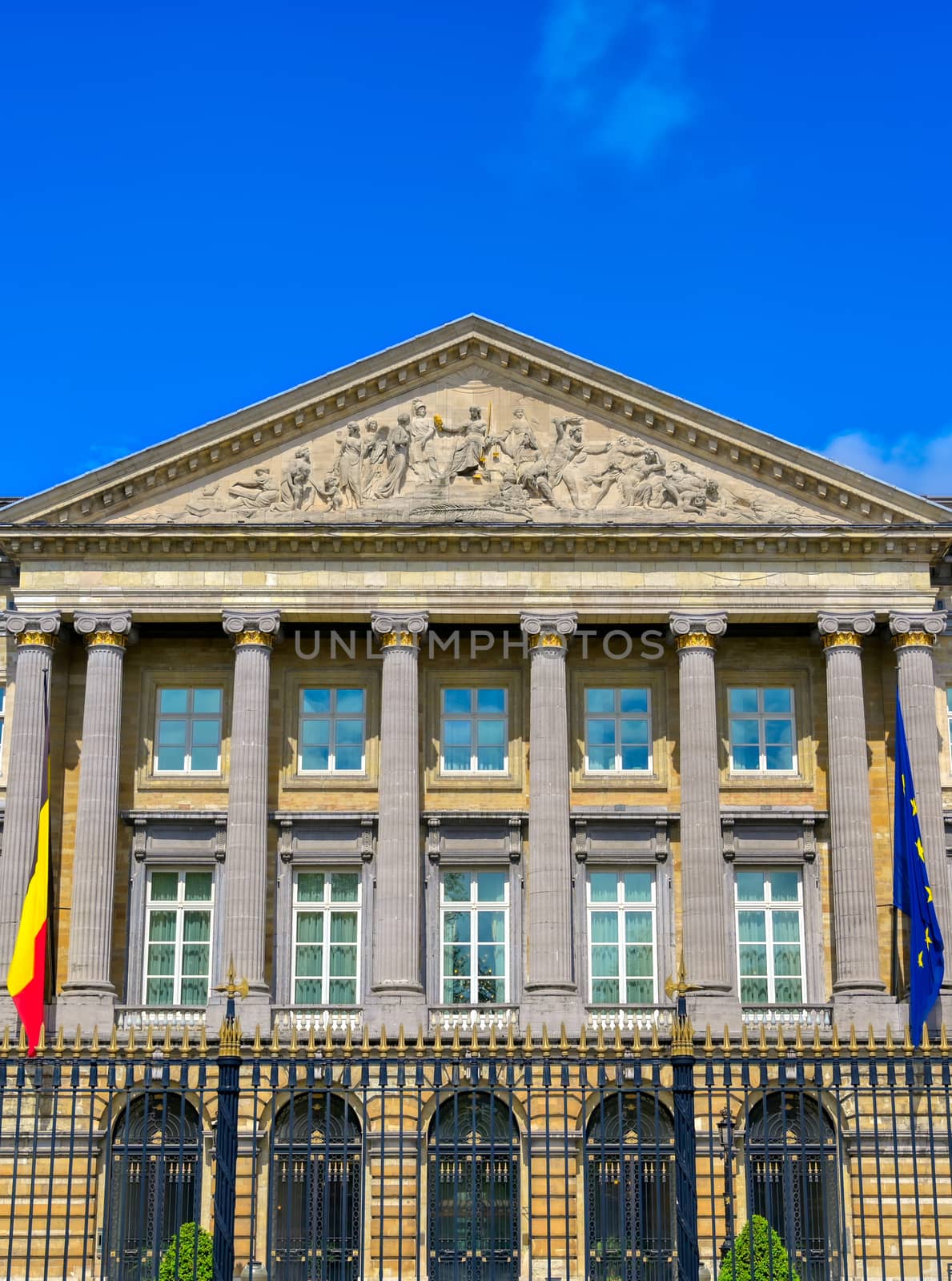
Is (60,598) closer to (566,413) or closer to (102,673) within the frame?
(102,673)

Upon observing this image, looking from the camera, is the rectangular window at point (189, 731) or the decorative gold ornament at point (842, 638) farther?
the rectangular window at point (189, 731)

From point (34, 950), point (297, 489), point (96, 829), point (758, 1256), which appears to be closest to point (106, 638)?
point (96, 829)

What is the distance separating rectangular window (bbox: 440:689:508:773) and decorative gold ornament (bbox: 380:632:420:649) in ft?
8.02

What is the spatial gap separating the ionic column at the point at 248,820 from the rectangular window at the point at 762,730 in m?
12.3

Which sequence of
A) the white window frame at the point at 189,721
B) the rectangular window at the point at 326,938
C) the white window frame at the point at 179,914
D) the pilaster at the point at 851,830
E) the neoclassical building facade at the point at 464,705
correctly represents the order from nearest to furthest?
the pilaster at the point at 851,830
the neoclassical building facade at the point at 464,705
the white window frame at the point at 179,914
the rectangular window at the point at 326,938
the white window frame at the point at 189,721

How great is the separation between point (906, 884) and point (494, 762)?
1104 centimetres

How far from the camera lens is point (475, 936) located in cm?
4644

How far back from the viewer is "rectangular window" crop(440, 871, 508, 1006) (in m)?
→ 46.0

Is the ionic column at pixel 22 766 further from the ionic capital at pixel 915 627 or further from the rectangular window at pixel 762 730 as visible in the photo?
the ionic capital at pixel 915 627

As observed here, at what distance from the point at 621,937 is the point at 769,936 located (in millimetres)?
3811

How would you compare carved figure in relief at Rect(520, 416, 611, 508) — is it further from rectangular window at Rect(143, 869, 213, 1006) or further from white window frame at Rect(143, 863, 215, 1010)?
rectangular window at Rect(143, 869, 213, 1006)

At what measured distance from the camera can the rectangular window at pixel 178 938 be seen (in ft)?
151

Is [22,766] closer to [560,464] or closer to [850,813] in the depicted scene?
[560,464]

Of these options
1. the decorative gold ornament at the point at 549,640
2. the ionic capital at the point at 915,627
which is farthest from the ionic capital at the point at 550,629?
the ionic capital at the point at 915,627
